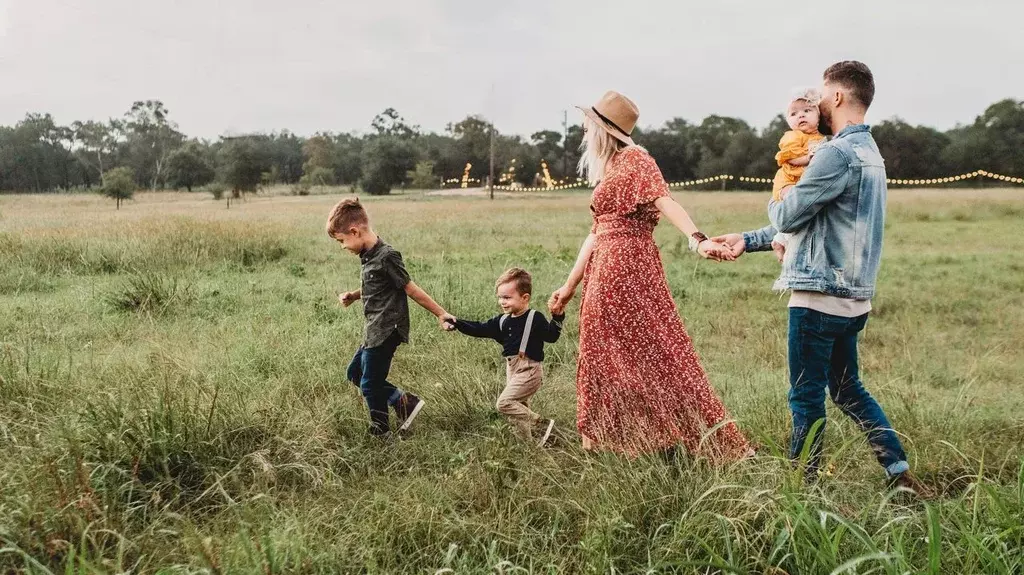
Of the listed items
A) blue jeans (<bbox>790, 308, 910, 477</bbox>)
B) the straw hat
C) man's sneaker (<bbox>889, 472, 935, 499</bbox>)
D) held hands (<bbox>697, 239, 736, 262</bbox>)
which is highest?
the straw hat

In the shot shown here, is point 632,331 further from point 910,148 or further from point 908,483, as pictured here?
point 910,148

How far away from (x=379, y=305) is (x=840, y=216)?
254 centimetres

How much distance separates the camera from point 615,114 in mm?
3615

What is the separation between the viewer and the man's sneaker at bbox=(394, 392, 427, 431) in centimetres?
418

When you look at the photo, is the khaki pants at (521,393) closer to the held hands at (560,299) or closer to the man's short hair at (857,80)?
the held hands at (560,299)

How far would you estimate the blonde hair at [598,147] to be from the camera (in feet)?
12.1

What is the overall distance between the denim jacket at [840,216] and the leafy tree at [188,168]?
54.7m

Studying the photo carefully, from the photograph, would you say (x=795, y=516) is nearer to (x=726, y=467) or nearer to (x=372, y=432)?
(x=726, y=467)

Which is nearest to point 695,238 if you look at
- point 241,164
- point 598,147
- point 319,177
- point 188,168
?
point 598,147

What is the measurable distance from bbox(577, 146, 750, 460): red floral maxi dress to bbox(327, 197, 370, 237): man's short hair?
1415mm

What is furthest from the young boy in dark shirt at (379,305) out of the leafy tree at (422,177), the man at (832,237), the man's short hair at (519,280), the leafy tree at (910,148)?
the leafy tree at (910,148)

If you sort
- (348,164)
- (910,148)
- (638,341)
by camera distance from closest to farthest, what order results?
(638,341) → (910,148) → (348,164)

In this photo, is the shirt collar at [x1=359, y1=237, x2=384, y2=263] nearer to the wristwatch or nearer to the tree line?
the wristwatch

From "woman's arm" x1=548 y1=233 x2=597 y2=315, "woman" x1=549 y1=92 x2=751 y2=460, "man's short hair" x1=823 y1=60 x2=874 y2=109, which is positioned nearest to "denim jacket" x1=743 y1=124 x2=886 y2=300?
"man's short hair" x1=823 y1=60 x2=874 y2=109
